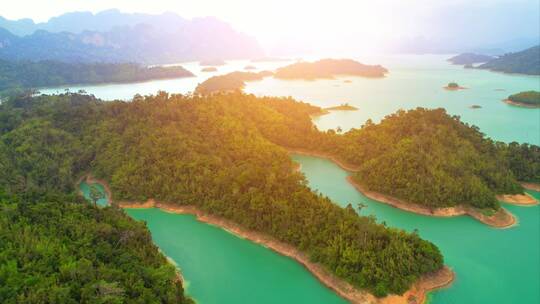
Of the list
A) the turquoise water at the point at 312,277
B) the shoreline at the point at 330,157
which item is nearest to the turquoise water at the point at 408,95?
the shoreline at the point at 330,157

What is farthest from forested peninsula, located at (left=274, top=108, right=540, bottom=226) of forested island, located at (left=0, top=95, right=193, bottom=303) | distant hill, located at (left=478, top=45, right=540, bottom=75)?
distant hill, located at (left=478, top=45, right=540, bottom=75)

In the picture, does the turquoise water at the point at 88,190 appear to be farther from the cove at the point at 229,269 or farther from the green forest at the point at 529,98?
the green forest at the point at 529,98

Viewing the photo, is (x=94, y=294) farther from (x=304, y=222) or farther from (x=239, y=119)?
(x=239, y=119)

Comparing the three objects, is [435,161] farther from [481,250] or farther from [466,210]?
[481,250]

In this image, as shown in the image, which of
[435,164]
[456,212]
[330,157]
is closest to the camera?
[456,212]

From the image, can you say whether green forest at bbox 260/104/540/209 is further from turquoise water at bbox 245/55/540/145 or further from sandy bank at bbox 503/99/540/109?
sandy bank at bbox 503/99/540/109

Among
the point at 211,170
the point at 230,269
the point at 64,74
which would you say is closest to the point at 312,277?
the point at 230,269

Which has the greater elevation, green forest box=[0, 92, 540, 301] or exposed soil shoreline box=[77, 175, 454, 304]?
green forest box=[0, 92, 540, 301]
